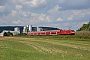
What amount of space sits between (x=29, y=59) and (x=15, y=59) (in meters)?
1.26

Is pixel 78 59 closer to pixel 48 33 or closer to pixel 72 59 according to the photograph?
pixel 72 59

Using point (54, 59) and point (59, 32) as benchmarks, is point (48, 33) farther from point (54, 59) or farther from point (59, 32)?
point (54, 59)

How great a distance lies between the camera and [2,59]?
72.9 feet

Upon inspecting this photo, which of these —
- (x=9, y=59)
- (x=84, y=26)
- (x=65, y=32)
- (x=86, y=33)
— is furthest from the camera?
(x=84, y=26)

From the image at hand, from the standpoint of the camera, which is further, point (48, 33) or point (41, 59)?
point (48, 33)

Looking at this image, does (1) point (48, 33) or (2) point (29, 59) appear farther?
(1) point (48, 33)

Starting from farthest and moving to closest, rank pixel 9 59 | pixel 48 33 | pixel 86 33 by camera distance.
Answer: pixel 48 33 → pixel 86 33 → pixel 9 59

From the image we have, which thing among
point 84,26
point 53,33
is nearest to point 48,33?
point 53,33

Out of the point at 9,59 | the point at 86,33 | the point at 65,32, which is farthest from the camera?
the point at 65,32

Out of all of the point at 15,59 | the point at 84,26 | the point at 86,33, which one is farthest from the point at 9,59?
the point at 84,26

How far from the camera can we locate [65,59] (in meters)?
22.5

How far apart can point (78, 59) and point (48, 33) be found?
434ft

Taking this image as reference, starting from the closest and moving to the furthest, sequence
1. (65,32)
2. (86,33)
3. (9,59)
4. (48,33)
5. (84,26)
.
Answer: (9,59) < (86,33) < (65,32) < (48,33) < (84,26)

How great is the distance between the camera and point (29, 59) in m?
22.4
